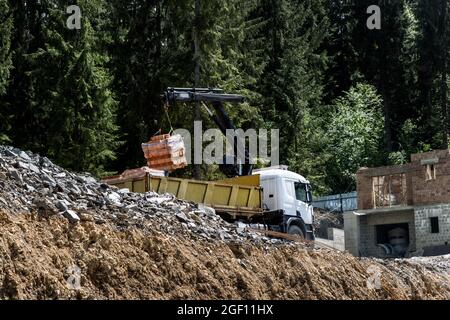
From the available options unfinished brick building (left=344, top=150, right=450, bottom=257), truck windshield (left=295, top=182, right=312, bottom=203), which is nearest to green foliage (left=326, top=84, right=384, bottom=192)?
unfinished brick building (left=344, top=150, right=450, bottom=257)

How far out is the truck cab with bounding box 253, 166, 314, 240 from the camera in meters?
25.1

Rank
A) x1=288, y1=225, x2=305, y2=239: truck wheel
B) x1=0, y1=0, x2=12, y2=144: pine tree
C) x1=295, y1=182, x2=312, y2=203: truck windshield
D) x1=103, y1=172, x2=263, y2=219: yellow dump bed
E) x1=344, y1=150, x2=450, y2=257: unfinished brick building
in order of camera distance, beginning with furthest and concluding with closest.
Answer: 1. x1=344, y1=150, x2=450, y2=257: unfinished brick building
2. x1=0, y1=0, x2=12, y2=144: pine tree
3. x1=295, y1=182, x2=312, y2=203: truck windshield
4. x1=288, y1=225, x2=305, y2=239: truck wheel
5. x1=103, y1=172, x2=263, y2=219: yellow dump bed

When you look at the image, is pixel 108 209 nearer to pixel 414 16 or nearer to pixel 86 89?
pixel 86 89

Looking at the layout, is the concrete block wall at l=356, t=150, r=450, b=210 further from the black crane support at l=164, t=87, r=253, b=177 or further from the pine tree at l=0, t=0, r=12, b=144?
the pine tree at l=0, t=0, r=12, b=144

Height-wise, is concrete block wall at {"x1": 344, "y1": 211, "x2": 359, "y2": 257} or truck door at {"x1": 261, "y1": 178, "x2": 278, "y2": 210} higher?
truck door at {"x1": 261, "y1": 178, "x2": 278, "y2": 210}

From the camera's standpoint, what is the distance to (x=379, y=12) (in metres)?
49.0

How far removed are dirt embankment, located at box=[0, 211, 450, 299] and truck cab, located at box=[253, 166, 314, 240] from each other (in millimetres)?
5521

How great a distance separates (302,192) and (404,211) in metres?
9.23

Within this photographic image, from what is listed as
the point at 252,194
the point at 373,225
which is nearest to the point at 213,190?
the point at 252,194

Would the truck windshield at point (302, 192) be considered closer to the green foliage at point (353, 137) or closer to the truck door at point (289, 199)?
the truck door at point (289, 199)

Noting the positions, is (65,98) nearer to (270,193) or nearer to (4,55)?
(4,55)

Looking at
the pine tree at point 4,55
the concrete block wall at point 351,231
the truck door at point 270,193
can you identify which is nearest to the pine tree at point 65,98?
the pine tree at point 4,55
